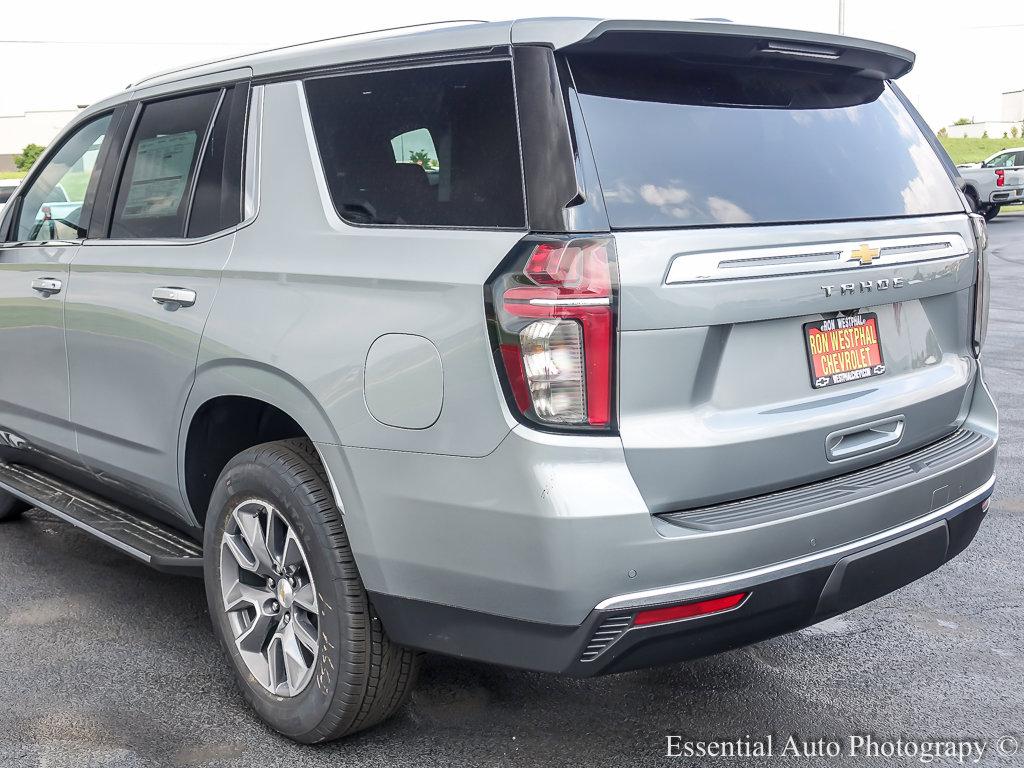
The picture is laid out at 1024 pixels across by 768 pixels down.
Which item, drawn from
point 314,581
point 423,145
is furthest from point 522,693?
point 423,145

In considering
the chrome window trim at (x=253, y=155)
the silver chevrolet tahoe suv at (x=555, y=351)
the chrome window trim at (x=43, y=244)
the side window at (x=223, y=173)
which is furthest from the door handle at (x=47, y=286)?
the chrome window trim at (x=253, y=155)

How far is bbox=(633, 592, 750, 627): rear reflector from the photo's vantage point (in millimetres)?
2441

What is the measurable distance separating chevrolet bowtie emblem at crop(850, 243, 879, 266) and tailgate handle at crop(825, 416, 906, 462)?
421mm

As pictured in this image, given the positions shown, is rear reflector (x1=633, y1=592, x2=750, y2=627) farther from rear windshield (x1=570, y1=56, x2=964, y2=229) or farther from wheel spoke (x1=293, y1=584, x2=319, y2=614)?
wheel spoke (x1=293, y1=584, x2=319, y2=614)

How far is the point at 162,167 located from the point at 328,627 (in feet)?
5.84

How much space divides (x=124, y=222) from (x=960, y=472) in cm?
286

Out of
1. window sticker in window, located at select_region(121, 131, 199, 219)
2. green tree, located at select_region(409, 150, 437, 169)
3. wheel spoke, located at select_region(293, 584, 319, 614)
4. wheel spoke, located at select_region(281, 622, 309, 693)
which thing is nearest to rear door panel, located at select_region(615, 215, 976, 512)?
green tree, located at select_region(409, 150, 437, 169)

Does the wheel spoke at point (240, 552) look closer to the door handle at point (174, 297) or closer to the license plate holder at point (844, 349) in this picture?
the door handle at point (174, 297)

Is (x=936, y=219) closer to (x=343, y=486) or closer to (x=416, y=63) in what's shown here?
(x=416, y=63)

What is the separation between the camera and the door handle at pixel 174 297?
3.33 meters

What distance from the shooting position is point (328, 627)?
2.88 meters

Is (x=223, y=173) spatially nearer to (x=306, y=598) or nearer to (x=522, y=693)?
(x=306, y=598)

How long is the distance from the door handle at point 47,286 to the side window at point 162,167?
348 mm

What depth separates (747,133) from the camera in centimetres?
276
